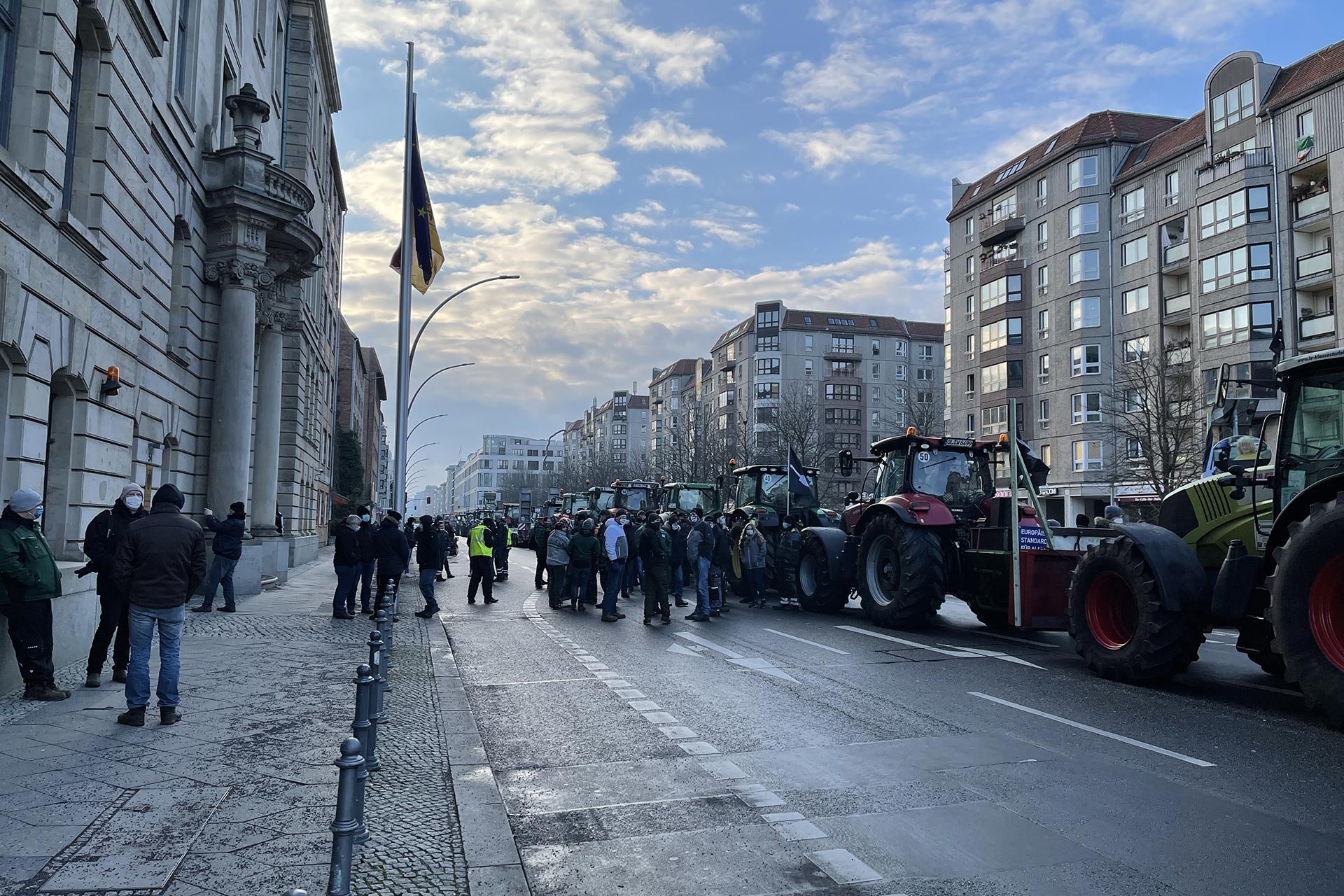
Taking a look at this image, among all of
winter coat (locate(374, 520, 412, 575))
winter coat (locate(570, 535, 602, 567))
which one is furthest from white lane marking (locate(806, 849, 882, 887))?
winter coat (locate(570, 535, 602, 567))

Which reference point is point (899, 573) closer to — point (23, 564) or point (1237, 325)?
point (23, 564)

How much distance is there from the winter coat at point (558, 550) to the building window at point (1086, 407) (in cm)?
3475

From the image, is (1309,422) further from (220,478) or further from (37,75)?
(220,478)

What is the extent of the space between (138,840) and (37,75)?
836 centimetres

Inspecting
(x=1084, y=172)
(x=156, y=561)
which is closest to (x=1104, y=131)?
(x=1084, y=172)

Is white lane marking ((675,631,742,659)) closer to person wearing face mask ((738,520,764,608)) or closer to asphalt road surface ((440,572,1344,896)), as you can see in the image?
asphalt road surface ((440,572,1344,896))

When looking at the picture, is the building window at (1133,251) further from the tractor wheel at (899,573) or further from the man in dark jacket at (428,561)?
the man in dark jacket at (428,561)

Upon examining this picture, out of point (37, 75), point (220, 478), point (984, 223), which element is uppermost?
point (984, 223)

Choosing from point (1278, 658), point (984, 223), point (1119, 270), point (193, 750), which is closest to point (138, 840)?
point (193, 750)

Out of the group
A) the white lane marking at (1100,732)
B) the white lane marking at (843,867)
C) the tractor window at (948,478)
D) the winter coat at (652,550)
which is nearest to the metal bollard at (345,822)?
the white lane marking at (843,867)

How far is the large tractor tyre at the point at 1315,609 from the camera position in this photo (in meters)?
7.47

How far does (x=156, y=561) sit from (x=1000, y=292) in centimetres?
5105

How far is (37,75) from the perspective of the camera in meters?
9.94

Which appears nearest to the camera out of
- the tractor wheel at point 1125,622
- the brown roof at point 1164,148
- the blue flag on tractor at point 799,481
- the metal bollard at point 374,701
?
the metal bollard at point 374,701
